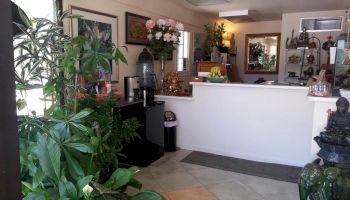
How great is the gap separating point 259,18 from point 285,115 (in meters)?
3.64

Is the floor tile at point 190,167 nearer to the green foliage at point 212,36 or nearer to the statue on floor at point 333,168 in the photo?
the statue on floor at point 333,168

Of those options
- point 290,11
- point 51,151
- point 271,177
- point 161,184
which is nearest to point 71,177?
point 51,151

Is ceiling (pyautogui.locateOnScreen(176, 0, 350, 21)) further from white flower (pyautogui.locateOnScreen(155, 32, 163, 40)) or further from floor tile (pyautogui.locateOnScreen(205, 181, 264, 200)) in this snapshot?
floor tile (pyautogui.locateOnScreen(205, 181, 264, 200))

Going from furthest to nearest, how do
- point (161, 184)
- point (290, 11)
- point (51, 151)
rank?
point (290, 11)
point (161, 184)
point (51, 151)

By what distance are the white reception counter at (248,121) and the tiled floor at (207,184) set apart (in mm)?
578

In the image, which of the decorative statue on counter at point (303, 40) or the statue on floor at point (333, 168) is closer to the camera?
the statue on floor at point (333, 168)

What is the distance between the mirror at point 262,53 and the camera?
21.7 ft

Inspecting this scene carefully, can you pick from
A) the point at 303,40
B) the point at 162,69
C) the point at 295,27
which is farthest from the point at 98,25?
the point at 295,27

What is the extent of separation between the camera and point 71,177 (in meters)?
1.29

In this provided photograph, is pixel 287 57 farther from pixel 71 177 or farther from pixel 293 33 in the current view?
pixel 71 177

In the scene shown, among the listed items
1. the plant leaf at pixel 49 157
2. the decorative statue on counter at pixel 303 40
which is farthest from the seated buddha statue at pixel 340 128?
the decorative statue on counter at pixel 303 40

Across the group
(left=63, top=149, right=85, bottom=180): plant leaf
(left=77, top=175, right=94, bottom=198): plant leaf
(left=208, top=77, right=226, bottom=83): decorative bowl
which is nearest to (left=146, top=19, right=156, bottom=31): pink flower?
(left=208, top=77, right=226, bottom=83): decorative bowl

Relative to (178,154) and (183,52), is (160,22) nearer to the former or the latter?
(183,52)

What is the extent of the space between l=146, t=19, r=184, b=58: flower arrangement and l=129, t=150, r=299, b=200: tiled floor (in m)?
1.66
